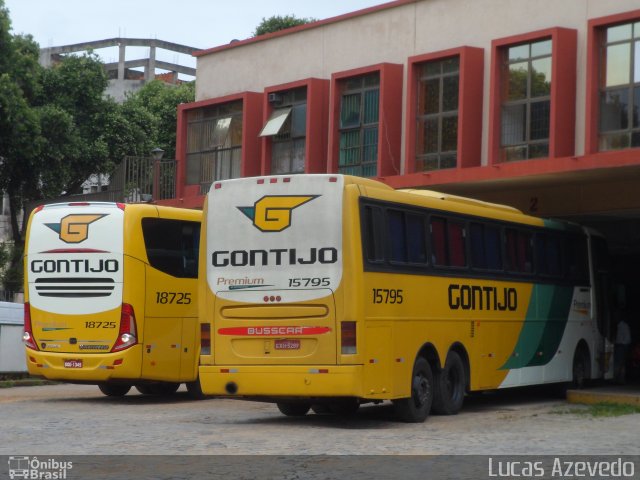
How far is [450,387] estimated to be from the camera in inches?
727

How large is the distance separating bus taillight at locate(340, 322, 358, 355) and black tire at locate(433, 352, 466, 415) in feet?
7.91

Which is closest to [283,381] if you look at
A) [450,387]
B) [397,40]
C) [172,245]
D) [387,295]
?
[387,295]

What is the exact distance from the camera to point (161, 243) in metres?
20.9

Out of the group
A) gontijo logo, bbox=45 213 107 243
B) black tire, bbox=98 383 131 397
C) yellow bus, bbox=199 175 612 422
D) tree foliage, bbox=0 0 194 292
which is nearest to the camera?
yellow bus, bbox=199 175 612 422

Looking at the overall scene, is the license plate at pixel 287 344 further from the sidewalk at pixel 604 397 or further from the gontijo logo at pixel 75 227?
the sidewalk at pixel 604 397

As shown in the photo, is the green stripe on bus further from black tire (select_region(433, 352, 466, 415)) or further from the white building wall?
the white building wall

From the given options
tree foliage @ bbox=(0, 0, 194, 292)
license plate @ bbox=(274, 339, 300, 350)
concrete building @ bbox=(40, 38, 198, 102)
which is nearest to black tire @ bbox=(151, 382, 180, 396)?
license plate @ bbox=(274, 339, 300, 350)

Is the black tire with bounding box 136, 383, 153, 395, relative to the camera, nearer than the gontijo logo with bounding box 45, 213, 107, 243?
No

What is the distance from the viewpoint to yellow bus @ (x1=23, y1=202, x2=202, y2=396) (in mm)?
20266

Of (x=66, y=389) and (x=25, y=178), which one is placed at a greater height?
(x=25, y=178)

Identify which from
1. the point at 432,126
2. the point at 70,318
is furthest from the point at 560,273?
the point at 70,318
